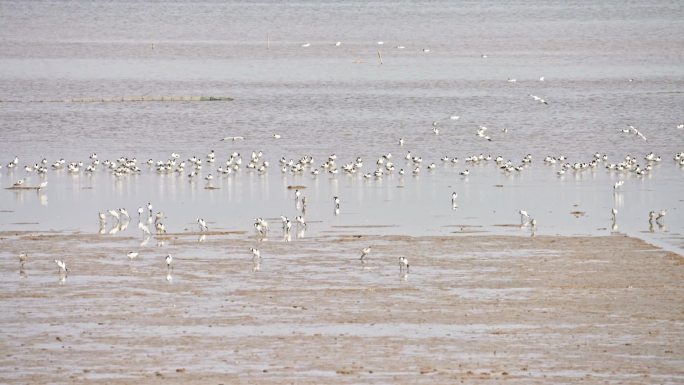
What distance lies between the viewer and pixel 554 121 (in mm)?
53969

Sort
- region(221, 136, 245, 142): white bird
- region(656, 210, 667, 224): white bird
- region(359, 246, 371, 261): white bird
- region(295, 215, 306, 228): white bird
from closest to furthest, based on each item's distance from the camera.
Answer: region(359, 246, 371, 261): white bird, region(295, 215, 306, 228): white bird, region(656, 210, 667, 224): white bird, region(221, 136, 245, 142): white bird

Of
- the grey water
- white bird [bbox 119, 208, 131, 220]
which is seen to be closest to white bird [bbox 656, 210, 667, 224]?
the grey water

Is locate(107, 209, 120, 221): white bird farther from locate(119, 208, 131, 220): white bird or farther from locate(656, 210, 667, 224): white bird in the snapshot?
locate(656, 210, 667, 224): white bird

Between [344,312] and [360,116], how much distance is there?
34.2 metres

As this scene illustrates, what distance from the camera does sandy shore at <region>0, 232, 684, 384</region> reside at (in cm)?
1819

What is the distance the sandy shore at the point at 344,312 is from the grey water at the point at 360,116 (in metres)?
2.64

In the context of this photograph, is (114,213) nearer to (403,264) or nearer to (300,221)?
(300,221)

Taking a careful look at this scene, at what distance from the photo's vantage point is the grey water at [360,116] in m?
32.7

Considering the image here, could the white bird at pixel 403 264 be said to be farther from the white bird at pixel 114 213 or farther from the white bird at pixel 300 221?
the white bird at pixel 114 213

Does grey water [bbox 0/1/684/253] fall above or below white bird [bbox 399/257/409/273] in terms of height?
above

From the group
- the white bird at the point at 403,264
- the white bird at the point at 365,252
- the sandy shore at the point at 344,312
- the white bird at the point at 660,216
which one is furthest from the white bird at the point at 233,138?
the white bird at the point at 403,264

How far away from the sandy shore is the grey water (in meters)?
2.64

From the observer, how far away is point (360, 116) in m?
55.2

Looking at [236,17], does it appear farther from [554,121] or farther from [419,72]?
[554,121]
